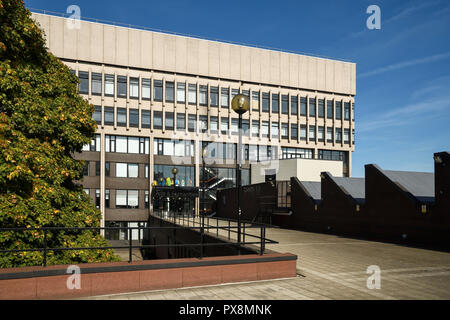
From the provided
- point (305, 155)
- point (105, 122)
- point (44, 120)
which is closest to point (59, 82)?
point (44, 120)

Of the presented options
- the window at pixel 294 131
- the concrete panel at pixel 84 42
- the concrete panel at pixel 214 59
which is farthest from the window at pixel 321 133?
the concrete panel at pixel 84 42

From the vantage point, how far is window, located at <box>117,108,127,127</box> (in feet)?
144

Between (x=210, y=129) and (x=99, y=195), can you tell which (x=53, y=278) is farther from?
(x=210, y=129)

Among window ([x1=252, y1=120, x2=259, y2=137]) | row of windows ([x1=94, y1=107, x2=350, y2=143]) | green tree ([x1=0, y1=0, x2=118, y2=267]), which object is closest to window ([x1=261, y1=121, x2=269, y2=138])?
row of windows ([x1=94, y1=107, x2=350, y2=143])

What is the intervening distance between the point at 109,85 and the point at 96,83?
59.8 inches

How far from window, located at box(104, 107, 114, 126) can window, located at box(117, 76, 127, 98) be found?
7.11 ft

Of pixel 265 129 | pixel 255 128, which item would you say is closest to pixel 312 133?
pixel 265 129

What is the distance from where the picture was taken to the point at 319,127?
172 ft

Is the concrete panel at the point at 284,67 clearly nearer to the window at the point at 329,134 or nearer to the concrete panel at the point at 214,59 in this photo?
the concrete panel at the point at 214,59

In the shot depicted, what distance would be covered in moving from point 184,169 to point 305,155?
17.8 m

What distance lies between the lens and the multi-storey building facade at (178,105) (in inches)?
Result: 1689

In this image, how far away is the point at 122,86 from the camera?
145ft

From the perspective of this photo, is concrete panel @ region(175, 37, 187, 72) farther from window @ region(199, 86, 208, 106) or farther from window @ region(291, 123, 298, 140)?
window @ region(291, 123, 298, 140)

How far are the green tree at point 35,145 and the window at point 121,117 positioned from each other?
31089mm
